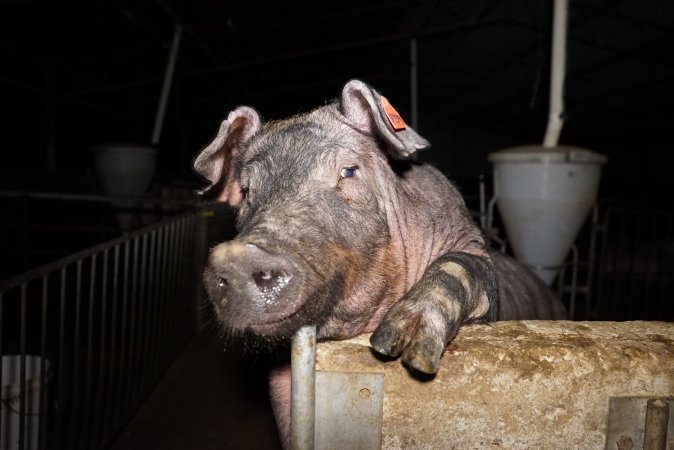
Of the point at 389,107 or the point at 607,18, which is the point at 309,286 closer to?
the point at 389,107

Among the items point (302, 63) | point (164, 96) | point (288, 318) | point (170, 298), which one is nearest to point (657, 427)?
point (288, 318)

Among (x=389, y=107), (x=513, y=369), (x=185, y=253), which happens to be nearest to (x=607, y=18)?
(x=185, y=253)

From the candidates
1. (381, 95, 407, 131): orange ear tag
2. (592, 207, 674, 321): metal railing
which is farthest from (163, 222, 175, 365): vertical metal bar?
(592, 207, 674, 321): metal railing

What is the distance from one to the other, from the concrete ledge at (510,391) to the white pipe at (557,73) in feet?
9.41

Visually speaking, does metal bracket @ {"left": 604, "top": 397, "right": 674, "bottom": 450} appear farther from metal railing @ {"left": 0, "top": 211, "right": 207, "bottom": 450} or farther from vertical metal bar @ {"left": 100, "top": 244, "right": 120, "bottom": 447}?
vertical metal bar @ {"left": 100, "top": 244, "right": 120, "bottom": 447}

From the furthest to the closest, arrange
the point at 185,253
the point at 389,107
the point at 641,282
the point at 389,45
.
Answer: the point at 389,45 < the point at 641,282 < the point at 185,253 < the point at 389,107

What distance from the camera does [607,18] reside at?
10328mm

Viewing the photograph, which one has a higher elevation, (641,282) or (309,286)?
(309,286)

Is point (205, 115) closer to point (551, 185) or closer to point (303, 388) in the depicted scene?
point (551, 185)

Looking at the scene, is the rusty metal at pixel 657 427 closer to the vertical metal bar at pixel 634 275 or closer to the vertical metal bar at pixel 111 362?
the vertical metal bar at pixel 111 362

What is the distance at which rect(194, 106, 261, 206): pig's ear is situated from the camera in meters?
2.48

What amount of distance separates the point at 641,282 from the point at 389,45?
10678 millimetres

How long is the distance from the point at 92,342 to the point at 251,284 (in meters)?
4.05

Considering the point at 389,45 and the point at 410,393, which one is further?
the point at 389,45
